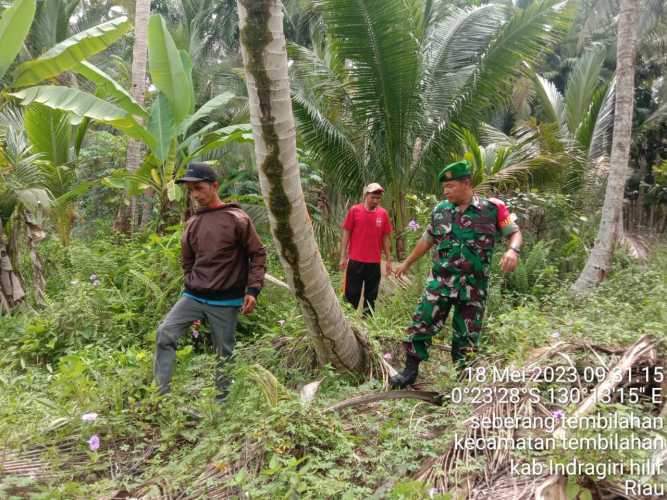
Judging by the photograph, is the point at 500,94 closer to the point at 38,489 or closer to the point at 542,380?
the point at 542,380

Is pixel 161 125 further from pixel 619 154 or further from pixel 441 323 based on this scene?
pixel 619 154

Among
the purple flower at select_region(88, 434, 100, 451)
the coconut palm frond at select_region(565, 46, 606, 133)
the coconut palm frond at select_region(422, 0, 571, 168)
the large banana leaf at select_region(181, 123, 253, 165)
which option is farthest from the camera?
the coconut palm frond at select_region(565, 46, 606, 133)

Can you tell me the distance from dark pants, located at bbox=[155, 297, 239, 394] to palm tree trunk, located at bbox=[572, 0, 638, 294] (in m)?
4.42

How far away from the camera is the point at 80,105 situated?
5.37 m

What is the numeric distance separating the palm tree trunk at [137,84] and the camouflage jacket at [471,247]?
5392mm

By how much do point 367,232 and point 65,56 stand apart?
355 cm

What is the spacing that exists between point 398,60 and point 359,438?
523 centimetres

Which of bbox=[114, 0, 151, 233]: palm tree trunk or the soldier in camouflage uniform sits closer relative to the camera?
the soldier in camouflage uniform

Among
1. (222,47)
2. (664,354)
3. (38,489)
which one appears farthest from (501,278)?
(222,47)

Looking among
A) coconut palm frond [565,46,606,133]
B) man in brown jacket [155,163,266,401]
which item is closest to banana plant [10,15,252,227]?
man in brown jacket [155,163,266,401]

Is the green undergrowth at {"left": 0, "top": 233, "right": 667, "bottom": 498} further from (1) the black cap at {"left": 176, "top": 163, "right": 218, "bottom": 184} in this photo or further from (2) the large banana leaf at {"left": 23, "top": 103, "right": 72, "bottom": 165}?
(2) the large banana leaf at {"left": 23, "top": 103, "right": 72, "bottom": 165}

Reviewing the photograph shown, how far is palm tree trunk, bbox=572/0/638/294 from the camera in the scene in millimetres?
6270

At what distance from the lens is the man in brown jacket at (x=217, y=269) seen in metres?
3.46

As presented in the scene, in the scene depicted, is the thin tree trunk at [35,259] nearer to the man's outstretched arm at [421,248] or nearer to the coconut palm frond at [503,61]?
the man's outstretched arm at [421,248]
